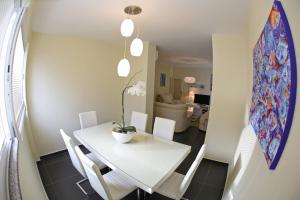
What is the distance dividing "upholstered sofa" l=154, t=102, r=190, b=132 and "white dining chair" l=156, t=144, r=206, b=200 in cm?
267

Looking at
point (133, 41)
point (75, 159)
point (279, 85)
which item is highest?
point (133, 41)

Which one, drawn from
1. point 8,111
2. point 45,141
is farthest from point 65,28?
point 45,141

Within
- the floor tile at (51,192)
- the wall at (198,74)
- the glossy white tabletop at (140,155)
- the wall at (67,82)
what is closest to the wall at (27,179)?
the floor tile at (51,192)

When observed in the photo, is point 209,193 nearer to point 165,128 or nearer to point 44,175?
point 165,128

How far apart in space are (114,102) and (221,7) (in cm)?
302

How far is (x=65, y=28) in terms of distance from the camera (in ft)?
7.79

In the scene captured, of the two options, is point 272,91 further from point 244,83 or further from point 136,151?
point 244,83

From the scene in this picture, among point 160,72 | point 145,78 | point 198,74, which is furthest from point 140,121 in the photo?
point 198,74

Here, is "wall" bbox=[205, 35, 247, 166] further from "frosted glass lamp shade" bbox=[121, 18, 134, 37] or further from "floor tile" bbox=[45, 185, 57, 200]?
"floor tile" bbox=[45, 185, 57, 200]

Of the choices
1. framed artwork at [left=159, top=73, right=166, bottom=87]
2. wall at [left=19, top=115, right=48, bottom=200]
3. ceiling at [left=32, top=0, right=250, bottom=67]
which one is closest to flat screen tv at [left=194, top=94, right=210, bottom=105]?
framed artwork at [left=159, top=73, right=166, bottom=87]

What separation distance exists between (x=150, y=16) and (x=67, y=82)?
2113 millimetres

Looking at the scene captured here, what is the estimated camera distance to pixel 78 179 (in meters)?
2.13

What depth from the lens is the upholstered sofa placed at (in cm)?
425

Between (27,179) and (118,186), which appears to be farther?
(118,186)
